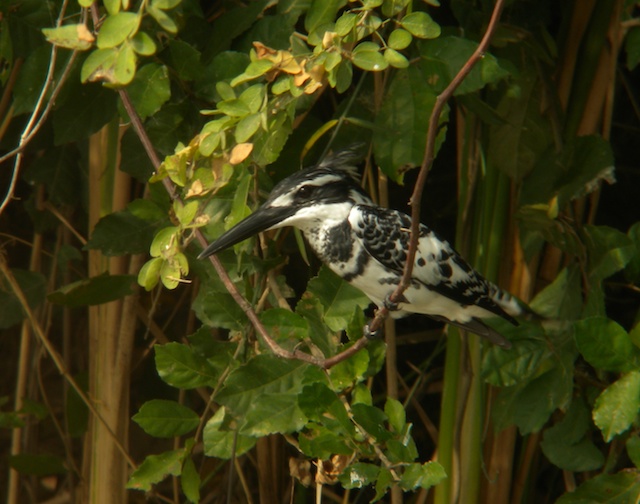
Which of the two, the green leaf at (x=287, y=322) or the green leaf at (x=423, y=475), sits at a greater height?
the green leaf at (x=287, y=322)

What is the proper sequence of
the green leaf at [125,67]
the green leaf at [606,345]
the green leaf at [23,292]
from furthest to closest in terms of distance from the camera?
the green leaf at [23,292] → the green leaf at [606,345] → the green leaf at [125,67]

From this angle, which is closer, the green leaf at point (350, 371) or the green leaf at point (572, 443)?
the green leaf at point (350, 371)

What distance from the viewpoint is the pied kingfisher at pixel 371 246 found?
4.59 feet

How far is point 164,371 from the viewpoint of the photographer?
1.35m

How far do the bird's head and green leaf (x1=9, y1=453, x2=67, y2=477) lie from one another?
84 centimetres

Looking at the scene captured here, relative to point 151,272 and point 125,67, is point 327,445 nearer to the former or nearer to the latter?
point 151,272

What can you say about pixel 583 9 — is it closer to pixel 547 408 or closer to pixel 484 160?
pixel 484 160

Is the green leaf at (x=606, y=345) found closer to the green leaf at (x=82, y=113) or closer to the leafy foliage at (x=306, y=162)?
the leafy foliage at (x=306, y=162)

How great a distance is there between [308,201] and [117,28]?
0.43 metres

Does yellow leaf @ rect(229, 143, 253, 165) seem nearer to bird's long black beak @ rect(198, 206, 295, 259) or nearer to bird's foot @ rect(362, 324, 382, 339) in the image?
bird's long black beak @ rect(198, 206, 295, 259)

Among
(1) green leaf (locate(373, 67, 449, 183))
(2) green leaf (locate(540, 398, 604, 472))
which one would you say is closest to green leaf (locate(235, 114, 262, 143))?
(1) green leaf (locate(373, 67, 449, 183))

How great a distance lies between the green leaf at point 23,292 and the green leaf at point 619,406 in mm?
1150

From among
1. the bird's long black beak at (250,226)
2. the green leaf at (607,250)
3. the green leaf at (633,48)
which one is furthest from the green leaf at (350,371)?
the green leaf at (633,48)

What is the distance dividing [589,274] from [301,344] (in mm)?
523
